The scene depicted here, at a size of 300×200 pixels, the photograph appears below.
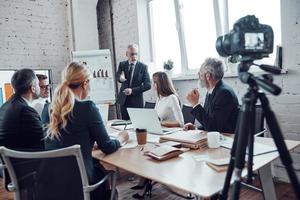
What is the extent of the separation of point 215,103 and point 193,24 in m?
2.11

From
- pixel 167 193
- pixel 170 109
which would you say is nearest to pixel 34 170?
pixel 170 109

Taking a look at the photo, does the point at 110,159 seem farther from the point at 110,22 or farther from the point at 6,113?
the point at 110,22

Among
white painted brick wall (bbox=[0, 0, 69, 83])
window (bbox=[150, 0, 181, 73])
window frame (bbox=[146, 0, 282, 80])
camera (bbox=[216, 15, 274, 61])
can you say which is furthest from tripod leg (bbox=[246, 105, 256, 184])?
white painted brick wall (bbox=[0, 0, 69, 83])

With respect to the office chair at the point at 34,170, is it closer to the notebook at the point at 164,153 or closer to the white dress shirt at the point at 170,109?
the notebook at the point at 164,153

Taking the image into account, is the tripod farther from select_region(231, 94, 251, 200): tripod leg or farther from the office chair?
the office chair

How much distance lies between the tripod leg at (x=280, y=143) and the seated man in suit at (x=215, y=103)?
871mm

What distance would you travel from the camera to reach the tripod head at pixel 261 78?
0.90m

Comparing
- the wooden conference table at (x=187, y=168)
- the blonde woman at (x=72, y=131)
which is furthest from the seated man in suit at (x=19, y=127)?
the wooden conference table at (x=187, y=168)

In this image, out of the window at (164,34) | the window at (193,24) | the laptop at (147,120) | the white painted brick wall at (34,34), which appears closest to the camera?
the laptop at (147,120)

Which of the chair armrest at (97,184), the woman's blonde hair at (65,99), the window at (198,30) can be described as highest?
the window at (198,30)

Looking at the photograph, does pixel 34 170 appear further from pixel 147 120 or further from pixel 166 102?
pixel 166 102

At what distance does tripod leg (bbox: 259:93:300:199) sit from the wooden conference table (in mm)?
228

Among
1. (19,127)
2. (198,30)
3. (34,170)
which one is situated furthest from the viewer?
(198,30)

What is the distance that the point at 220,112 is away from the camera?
1984 mm
